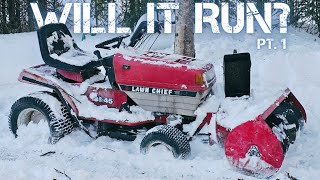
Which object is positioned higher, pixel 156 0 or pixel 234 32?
pixel 156 0

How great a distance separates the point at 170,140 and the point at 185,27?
5.01 m

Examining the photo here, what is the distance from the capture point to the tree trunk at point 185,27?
30.8 feet

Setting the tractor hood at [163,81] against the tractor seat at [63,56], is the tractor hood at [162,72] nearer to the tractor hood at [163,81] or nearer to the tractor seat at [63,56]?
the tractor hood at [163,81]

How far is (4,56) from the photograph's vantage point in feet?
40.2

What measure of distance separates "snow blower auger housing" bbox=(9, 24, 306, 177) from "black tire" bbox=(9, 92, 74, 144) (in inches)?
0.5

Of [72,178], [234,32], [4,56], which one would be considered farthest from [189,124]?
[234,32]

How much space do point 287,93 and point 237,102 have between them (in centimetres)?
85

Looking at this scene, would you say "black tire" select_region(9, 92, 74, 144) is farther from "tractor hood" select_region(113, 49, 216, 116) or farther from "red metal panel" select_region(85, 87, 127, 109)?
"tractor hood" select_region(113, 49, 216, 116)

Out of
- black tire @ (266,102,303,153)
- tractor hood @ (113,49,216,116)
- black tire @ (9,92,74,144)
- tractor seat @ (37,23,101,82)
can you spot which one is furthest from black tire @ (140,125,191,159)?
tractor seat @ (37,23,101,82)

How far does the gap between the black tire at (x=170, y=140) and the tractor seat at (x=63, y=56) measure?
1.31 meters

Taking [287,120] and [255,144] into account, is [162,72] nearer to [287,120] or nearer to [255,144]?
[255,144]

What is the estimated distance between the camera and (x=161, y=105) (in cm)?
532

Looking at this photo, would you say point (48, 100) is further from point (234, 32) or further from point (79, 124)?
point (234, 32)

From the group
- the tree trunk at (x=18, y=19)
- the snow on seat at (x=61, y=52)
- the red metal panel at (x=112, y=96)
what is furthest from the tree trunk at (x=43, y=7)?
the red metal panel at (x=112, y=96)
